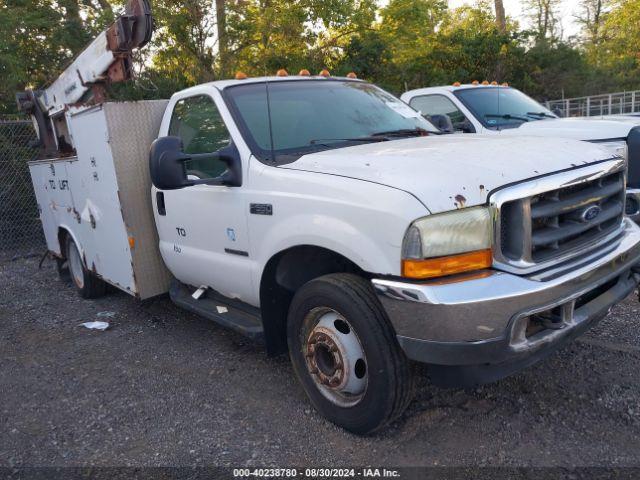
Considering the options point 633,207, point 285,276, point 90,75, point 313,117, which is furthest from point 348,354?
point 90,75

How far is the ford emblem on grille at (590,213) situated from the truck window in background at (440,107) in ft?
13.4

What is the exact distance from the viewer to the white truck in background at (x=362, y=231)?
2.59m

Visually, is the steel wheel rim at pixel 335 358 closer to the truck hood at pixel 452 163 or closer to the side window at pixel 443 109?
the truck hood at pixel 452 163

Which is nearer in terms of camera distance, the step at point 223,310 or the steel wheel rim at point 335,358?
the steel wheel rim at point 335,358

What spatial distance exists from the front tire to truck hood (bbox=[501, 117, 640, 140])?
15.0 ft

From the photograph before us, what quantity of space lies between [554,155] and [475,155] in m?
0.44

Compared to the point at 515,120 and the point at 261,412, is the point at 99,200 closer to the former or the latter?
the point at 261,412

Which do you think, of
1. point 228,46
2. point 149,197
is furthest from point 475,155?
point 228,46

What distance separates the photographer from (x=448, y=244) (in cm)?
260

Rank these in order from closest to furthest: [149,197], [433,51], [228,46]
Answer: [149,197] → [228,46] → [433,51]

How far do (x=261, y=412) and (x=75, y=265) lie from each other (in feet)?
12.5

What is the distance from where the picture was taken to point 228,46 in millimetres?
14531

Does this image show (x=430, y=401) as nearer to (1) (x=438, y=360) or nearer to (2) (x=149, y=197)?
(1) (x=438, y=360)

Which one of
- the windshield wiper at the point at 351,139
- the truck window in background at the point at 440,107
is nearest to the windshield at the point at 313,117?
the windshield wiper at the point at 351,139
